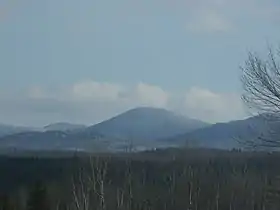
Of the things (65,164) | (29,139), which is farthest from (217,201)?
(29,139)

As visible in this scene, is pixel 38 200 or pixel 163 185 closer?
pixel 38 200

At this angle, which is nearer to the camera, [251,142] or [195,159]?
[251,142]

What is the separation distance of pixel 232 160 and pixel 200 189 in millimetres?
14302

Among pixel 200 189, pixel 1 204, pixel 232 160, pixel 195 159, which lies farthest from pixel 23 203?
pixel 232 160

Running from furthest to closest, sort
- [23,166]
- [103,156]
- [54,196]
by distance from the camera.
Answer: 1. [23,166]
2. [54,196]
3. [103,156]

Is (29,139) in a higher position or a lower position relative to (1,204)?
higher

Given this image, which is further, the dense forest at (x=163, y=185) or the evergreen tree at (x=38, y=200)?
the evergreen tree at (x=38, y=200)

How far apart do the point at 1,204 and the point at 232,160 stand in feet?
65.1

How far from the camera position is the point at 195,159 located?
47344mm

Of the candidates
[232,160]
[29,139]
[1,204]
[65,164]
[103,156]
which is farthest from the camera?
[29,139]

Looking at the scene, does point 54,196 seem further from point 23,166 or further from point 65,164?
point 23,166

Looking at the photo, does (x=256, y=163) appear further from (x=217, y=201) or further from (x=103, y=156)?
(x=103, y=156)

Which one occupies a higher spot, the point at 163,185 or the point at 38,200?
the point at 163,185

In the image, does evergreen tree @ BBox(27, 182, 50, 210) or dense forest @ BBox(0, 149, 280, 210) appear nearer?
dense forest @ BBox(0, 149, 280, 210)
